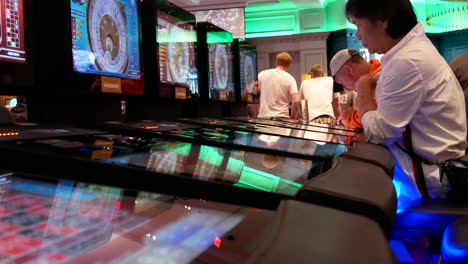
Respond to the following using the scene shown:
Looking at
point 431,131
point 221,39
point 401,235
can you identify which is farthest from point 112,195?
point 221,39

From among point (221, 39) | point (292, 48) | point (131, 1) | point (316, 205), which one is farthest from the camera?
point (292, 48)

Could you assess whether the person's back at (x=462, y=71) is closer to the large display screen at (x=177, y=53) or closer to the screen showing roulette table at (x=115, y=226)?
the large display screen at (x=177, y=53)

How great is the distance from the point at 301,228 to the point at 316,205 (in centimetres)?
9

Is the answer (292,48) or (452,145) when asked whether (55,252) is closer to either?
(452,145)

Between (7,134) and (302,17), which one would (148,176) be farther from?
(302,17)

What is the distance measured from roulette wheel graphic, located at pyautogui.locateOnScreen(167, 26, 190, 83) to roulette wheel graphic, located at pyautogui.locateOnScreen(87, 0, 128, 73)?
386 millimetres

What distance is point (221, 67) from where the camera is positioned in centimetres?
268

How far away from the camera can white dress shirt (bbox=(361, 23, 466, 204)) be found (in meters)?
1.30

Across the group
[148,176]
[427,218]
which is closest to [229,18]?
[427,218]

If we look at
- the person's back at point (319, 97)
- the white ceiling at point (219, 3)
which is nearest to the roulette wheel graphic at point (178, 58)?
the person's back at point (319, 97)

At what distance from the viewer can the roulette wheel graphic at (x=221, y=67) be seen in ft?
8.47

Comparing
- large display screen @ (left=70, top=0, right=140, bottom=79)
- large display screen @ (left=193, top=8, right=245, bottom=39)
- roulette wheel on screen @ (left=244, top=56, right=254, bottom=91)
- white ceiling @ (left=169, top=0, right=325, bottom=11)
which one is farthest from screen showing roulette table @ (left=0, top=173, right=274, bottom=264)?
large display screen @ (left=193, top=8, right=245, bottom=39)

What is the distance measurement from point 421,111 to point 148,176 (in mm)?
1091

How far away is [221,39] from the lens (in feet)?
8.97
